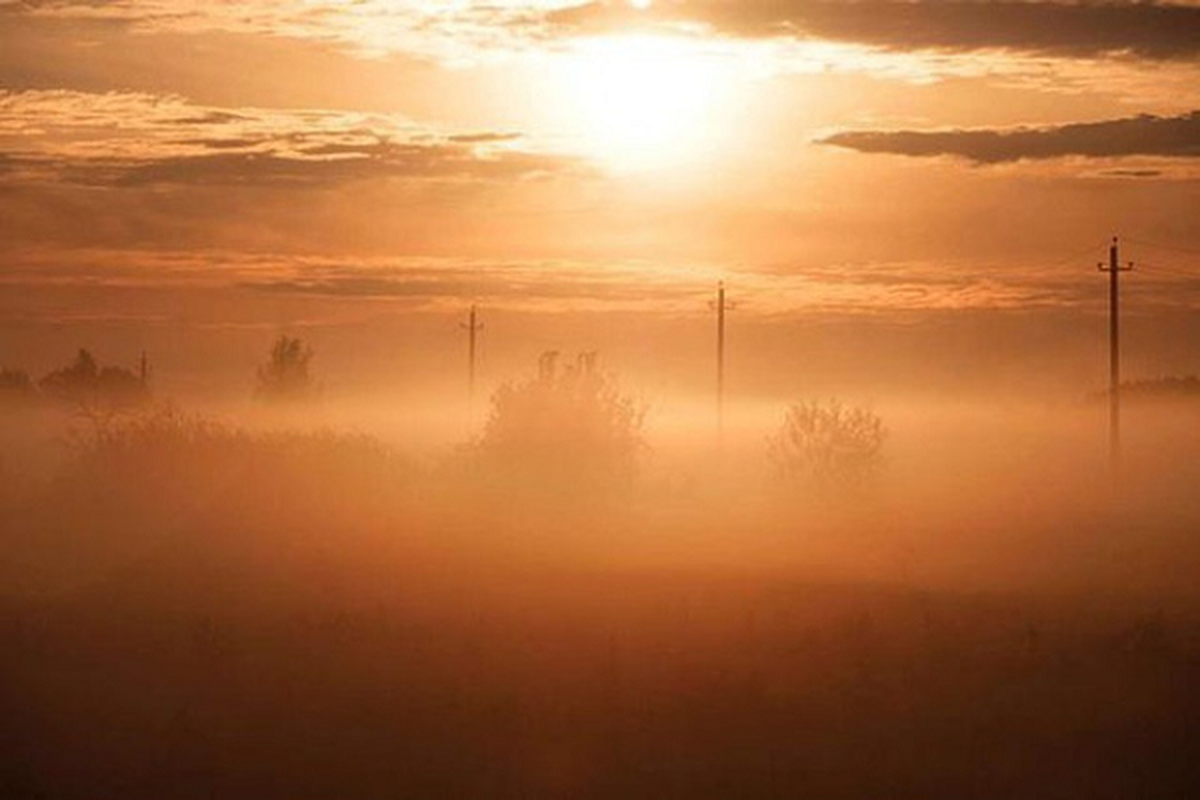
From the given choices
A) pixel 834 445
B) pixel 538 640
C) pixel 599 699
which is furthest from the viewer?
pixel 834 445

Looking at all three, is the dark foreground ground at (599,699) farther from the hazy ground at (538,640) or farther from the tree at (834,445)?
the tree at (834,445)

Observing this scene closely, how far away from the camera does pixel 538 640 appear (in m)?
38.3

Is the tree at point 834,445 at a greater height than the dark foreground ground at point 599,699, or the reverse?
the tree at point 834,445

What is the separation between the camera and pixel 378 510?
62844 mm

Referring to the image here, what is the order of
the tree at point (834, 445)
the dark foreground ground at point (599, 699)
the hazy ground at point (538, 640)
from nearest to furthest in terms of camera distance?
the dark foreground ground at point (599, 699), the hazy ground at point (538, 640), the tree at point (834, 445)

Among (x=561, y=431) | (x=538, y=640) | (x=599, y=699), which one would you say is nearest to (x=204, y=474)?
(x=561, y=431)

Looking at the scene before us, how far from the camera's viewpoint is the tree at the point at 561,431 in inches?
2788

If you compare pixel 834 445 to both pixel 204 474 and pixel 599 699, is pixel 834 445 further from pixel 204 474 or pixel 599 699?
pixel 599 699

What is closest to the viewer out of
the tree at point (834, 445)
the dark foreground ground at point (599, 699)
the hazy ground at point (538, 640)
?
the dark foreground ground at point (599, 699)

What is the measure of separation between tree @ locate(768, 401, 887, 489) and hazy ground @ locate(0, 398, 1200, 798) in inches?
177

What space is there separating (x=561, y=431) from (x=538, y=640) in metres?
33.3

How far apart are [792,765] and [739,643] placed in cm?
798

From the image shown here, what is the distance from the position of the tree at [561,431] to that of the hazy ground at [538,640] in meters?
1.10

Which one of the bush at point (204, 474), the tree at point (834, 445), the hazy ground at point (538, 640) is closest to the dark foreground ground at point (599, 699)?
the hazy ground at point (538, 640)
